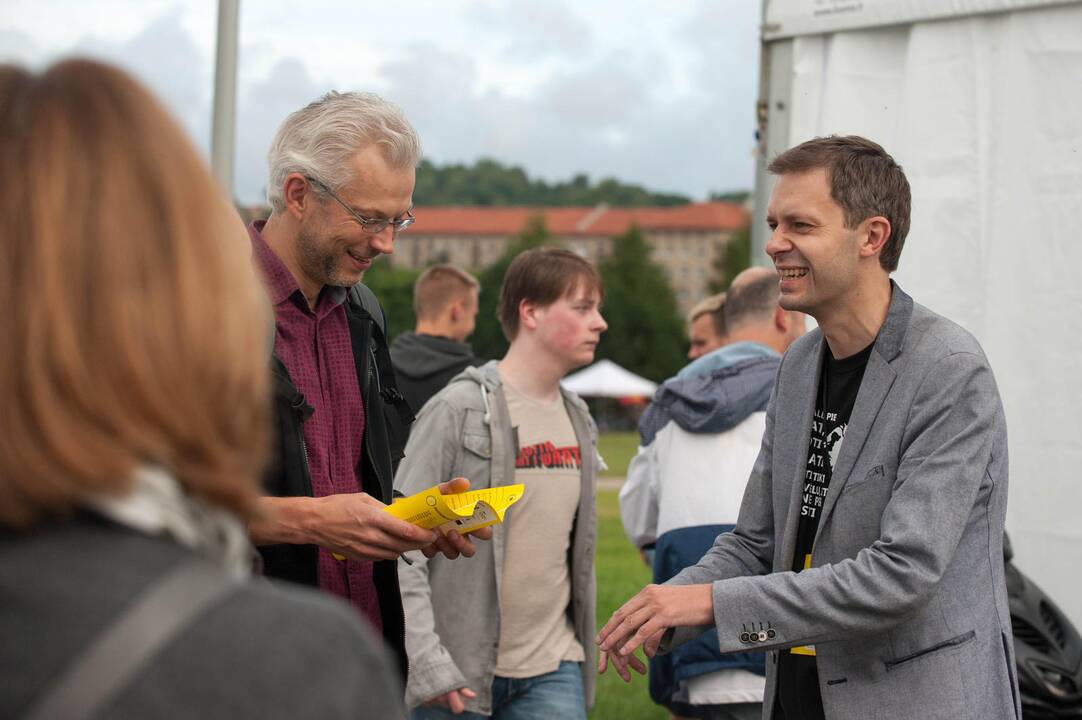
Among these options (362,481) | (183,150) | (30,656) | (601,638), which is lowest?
(601,638)

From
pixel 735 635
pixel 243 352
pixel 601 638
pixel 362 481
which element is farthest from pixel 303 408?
pixel 243 352

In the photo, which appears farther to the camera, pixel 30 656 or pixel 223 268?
pixel 223 268

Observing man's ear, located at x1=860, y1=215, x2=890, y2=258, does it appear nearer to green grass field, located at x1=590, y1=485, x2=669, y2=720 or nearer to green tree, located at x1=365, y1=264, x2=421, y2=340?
green grass field, located at x1=590, y1=485, x2=669, y2=720

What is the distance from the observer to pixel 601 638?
291 cm

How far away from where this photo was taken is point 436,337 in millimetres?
7469

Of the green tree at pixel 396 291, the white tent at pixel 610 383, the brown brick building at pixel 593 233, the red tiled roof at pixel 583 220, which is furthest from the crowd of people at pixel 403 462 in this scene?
the red tiled roof at pixel 583 220

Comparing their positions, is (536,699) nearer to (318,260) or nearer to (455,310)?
(318,260)

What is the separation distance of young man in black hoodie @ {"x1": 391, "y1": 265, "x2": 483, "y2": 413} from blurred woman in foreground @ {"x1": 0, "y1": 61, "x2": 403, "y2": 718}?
557cm

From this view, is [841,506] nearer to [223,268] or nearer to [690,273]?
[223,268]

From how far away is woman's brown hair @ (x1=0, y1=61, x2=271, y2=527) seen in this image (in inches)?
45.4

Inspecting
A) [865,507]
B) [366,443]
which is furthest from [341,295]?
[865,507]

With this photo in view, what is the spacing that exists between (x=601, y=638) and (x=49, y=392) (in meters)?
1.96

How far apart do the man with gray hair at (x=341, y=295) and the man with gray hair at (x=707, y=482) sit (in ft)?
5.55

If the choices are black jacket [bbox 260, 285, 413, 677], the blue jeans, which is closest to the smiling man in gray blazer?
black jacket [bbox 260, 285, 413, 677]
